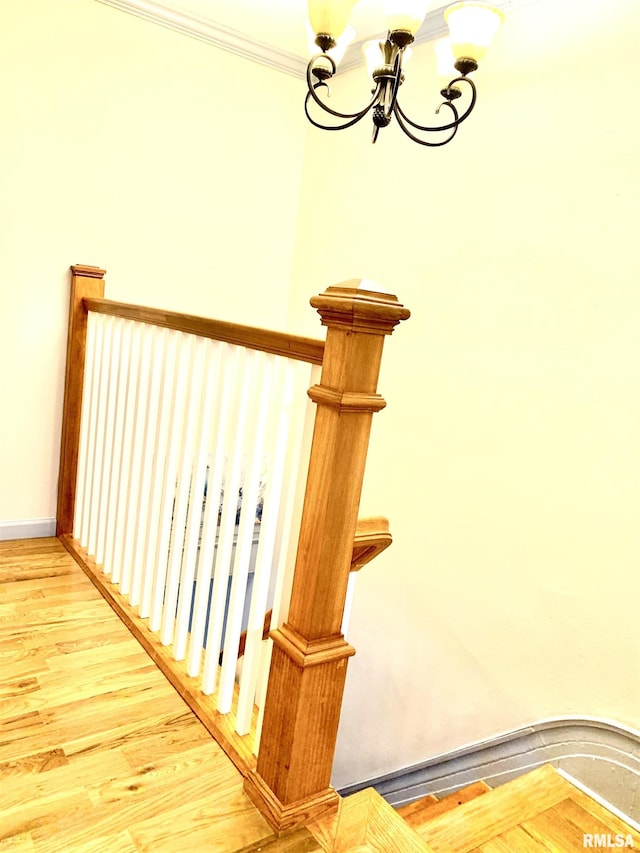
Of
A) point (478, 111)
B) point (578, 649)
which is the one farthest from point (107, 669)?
point (478, 111)

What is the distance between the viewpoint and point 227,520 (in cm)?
166

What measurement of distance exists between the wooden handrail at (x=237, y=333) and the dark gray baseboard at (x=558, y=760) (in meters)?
1.85

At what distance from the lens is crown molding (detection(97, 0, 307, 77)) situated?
2857 mm

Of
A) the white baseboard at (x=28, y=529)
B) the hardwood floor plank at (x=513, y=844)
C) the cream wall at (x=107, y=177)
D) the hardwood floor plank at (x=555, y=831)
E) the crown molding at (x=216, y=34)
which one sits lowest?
the hardwood floor plank at (x=555, y=831)

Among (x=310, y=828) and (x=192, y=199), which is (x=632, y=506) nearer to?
(x=310, y=828)

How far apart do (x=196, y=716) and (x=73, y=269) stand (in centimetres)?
194

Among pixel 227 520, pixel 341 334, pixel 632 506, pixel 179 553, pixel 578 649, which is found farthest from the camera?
pixel 578 649

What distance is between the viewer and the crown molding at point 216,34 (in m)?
2.86

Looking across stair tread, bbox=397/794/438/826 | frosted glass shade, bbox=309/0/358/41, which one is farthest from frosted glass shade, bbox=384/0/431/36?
stair tread, bbox=397/794/438/826

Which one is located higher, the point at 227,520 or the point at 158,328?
the point at 158,328

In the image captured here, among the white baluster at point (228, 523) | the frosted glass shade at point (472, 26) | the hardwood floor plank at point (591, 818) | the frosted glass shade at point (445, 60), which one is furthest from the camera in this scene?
the frosted glass shade at point (445, 60)

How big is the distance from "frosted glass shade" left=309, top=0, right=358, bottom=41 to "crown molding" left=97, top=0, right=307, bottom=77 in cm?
142

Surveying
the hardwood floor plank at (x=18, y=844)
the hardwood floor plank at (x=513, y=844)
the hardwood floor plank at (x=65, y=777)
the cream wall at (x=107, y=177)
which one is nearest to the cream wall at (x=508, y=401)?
the cream wall at (x=107, y=177)

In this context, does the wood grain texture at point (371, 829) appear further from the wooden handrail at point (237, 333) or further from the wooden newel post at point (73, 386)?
the wooden newel post at point (73, 386)
